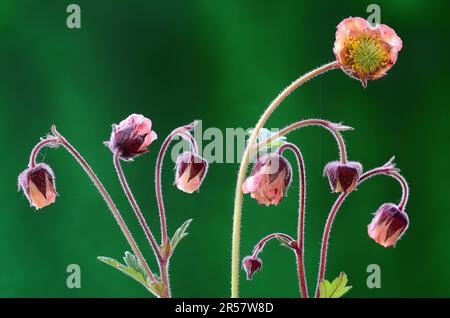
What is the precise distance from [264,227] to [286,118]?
271mm

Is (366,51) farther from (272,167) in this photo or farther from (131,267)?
(131,267)

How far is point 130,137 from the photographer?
65 centimetres

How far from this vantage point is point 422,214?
5.55 ft

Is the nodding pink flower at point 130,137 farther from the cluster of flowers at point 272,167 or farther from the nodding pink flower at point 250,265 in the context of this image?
the nodding pink flower at point 250,265

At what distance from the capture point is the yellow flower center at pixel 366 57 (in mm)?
618

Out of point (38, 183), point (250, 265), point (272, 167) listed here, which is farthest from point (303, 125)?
point (38, 183)

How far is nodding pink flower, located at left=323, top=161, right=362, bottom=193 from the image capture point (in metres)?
0.63

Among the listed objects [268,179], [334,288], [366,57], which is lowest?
[334,288]

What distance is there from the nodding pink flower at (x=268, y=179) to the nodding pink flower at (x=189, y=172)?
6cm

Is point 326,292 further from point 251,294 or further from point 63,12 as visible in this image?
point 63,12

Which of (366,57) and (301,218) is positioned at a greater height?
(366,57)
